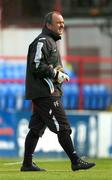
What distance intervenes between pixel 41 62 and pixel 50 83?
29 cm

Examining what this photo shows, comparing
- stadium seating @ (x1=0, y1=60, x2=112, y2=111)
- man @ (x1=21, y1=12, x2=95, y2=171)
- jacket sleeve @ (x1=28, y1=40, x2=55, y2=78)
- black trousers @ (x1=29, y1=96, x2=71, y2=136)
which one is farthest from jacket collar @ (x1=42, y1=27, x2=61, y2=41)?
stadium seating @ (x1=0, y1=60, x2=112, y2=111)

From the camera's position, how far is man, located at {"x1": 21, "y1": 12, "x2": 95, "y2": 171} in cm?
978

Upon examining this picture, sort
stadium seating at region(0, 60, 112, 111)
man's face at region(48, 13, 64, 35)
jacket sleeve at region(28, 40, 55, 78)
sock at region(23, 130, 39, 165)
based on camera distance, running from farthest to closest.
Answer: stadium seating at region(0, 60, 112, 111)
sock at region(23, 130, 39, 165)
man's face at region(48, 13, 64, 35)
jacket sleeve at region(28, 40, 55, 78)

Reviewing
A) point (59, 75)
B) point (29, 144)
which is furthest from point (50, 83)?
point (29, 144)

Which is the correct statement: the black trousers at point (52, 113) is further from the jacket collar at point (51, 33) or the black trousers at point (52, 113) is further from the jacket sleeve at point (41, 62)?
the jacket collar at point (51, 33)

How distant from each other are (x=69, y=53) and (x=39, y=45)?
14.4 metres

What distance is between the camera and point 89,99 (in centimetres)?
2033

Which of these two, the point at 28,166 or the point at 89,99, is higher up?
the point at 28,166

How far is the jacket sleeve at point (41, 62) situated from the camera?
973 centimetres

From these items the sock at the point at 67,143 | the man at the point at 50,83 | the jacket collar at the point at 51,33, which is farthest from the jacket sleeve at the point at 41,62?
the sock at the point at 67,143

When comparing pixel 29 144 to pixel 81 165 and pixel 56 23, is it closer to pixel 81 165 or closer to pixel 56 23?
pixel 81 165

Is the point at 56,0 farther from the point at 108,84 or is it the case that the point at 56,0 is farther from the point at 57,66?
the point at 57,66

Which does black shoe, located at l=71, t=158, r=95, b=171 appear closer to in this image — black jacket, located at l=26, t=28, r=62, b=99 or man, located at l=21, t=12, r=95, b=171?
man, located at l=21, t=12, r=95, b=171

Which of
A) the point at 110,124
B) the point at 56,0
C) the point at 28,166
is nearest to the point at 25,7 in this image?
the point at 56,0
